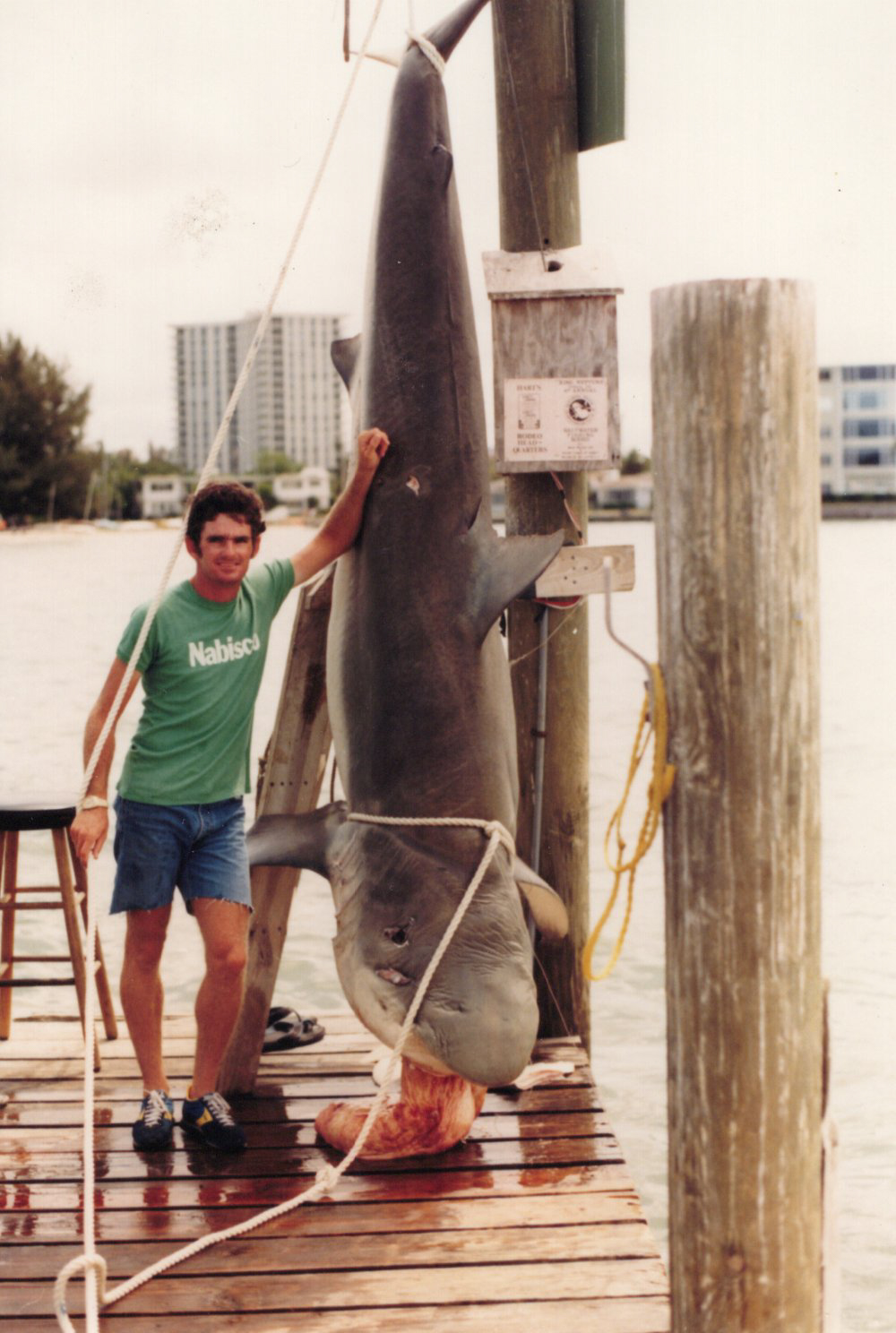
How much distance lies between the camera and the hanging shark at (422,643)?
3.67 meters

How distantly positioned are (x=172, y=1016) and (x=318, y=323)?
71.0 m

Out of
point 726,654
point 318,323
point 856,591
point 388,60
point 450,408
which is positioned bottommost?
point 856,591

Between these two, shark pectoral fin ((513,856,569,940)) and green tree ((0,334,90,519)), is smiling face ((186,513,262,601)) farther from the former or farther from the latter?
green tree ((0,334,90,519))

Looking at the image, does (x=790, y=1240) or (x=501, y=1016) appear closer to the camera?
(x=790, y=1240)

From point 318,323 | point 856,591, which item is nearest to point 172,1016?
point 856,591

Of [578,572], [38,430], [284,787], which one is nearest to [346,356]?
[578,572]

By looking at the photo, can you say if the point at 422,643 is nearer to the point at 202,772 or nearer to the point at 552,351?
the point at 202,772

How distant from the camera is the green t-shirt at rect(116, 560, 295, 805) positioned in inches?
150

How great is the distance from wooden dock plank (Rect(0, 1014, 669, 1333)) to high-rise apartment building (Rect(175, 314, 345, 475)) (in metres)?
51.5

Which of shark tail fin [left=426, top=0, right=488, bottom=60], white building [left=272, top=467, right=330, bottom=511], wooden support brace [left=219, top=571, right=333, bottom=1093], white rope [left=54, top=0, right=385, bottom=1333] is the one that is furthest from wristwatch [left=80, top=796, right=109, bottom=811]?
white building [left=272, top=467, right=330, bottom=511]

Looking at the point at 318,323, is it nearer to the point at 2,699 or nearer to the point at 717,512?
the point at 2,699

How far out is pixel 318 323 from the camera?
73.4 m

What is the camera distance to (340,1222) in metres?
3.46

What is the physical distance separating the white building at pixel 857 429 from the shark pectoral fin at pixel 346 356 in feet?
305
